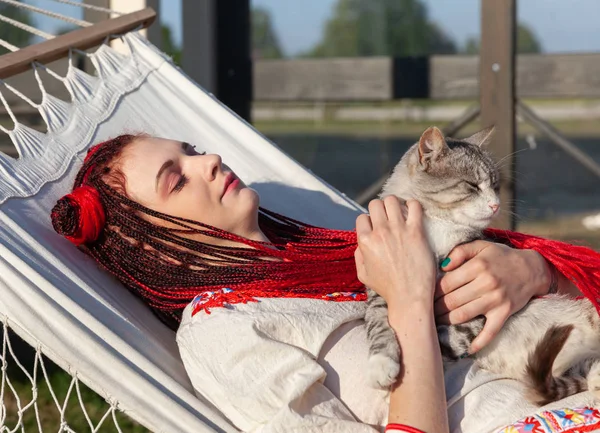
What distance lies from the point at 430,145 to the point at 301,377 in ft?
1.81

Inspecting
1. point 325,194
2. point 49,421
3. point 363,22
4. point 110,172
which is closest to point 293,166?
point 325,194

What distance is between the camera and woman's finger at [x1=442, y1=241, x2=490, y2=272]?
4.79 feet

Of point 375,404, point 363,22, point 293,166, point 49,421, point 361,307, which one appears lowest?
point 49,421

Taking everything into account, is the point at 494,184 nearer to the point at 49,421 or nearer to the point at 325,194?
the point at 325,194

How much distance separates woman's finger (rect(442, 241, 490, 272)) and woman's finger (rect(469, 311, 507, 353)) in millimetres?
110

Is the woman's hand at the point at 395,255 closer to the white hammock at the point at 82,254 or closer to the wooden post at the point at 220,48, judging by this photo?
the white hammock at the point at 82,254

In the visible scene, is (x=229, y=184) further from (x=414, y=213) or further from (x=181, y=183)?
(x=414, y=213)

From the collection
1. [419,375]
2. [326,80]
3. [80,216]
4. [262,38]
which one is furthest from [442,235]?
[262,38]

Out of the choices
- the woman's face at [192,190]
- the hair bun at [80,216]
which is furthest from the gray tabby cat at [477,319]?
the hair bun at [80,216]

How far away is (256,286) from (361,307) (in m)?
0.21

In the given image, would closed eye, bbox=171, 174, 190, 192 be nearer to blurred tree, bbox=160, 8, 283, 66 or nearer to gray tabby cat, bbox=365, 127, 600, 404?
gray tabby cat, bbox=365, 127, 600, 404

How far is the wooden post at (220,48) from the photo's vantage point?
135 inches

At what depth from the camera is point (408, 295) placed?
137 cm

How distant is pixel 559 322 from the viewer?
4.94 feet
